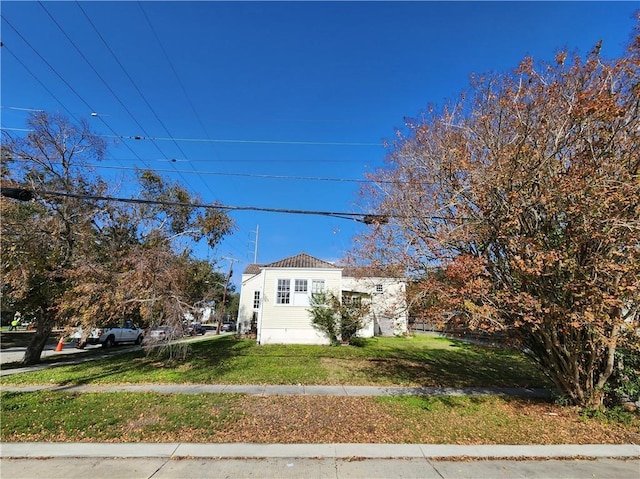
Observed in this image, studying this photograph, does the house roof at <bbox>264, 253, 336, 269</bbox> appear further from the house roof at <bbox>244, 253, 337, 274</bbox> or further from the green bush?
the green bush

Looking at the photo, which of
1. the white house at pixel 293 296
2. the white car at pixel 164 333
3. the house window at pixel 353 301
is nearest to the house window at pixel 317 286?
the white house at pixel 293 296

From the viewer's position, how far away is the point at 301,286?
744 inches

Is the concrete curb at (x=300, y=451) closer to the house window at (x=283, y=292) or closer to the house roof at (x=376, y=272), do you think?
the house roof at (x=376, y=272)

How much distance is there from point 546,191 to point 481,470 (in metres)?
4.99

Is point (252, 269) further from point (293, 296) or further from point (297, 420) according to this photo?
point (297, 420)

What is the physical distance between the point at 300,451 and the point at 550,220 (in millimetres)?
6421

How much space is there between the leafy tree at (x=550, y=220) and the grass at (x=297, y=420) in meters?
1.39

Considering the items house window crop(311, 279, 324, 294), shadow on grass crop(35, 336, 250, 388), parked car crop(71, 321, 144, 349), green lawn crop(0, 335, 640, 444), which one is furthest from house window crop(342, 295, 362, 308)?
parked car crop(71, 321, 144, 349)

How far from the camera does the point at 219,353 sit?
50.4 feet

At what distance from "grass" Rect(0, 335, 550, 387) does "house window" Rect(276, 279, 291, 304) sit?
310 cm

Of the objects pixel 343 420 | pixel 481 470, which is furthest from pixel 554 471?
pixel 343 420

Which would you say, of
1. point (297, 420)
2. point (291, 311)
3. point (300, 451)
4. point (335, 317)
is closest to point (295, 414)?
point (297, 420)

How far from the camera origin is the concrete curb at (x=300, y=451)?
5.16 m

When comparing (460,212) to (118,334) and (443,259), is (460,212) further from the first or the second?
(118,334)
